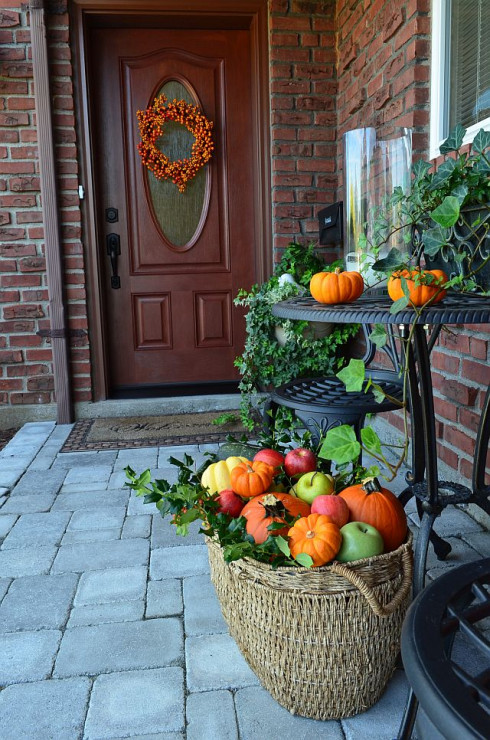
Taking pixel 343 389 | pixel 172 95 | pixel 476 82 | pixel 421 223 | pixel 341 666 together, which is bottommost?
pixel 341 666

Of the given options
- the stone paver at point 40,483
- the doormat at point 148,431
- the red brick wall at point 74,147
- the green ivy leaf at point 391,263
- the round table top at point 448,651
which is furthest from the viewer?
the red brick wall at point 74,147

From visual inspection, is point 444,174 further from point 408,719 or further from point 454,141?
point 408,719

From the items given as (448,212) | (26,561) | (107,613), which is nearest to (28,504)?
(26,561)

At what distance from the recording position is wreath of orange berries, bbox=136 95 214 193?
3525 mm

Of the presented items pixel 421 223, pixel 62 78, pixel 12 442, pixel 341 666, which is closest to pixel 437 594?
pixel 341 666

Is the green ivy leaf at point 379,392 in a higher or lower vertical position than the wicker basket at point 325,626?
higher

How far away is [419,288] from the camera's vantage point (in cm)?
115

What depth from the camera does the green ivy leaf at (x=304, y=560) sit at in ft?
3.56

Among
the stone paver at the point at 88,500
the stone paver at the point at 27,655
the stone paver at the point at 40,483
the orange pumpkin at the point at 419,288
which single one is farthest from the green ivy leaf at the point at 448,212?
the stone paver at the point at 40,483

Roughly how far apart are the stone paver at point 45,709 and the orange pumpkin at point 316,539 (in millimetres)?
567

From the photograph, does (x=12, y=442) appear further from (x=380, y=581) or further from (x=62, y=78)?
(x=380, y=581)

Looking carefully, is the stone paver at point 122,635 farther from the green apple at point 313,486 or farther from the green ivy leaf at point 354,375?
the green ivy leaf at point 354,375

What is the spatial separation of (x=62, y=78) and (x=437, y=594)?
3.49m

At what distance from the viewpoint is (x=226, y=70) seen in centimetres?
357
